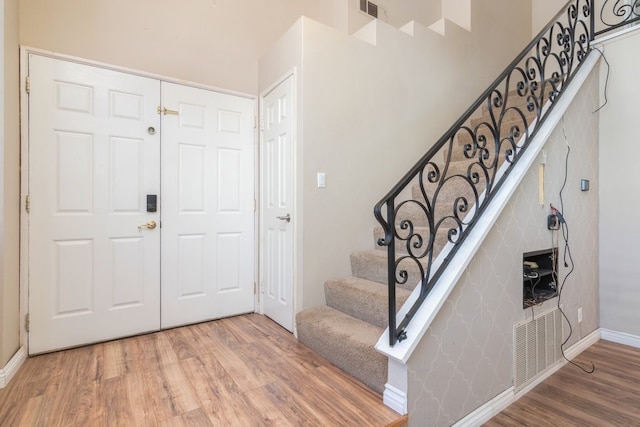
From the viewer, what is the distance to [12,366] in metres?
1.99

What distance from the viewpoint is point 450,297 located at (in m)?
1.71

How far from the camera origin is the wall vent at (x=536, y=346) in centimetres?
212

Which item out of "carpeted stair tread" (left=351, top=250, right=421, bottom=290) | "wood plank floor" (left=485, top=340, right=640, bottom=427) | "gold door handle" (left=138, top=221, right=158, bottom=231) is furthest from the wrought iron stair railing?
"gold door handle" (left=138, top=221, right=158, bottom=231)

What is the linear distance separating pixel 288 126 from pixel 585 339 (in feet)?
10.1

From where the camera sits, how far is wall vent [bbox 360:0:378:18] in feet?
11.4

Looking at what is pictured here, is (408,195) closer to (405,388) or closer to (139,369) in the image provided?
(405,388)

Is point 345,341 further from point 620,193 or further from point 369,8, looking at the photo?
point 369,8

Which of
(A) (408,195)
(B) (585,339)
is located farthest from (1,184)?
(B) (585,339)

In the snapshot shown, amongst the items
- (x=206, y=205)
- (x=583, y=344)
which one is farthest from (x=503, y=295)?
(x=206, y=205)

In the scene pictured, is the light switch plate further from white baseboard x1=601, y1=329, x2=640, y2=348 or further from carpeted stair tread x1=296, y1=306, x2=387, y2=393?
white baseboard x1=601, y1=329, x2=640, y2=348

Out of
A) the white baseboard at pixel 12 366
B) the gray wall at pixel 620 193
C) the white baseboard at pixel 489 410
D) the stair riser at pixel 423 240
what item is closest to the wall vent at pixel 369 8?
the gray wall at pixel 620 193

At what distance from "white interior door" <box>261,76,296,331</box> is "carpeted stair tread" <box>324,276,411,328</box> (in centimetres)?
35

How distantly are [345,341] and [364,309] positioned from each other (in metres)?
0.29

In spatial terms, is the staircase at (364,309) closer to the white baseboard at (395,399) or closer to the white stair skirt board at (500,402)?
the white baseboard at (395,399)
